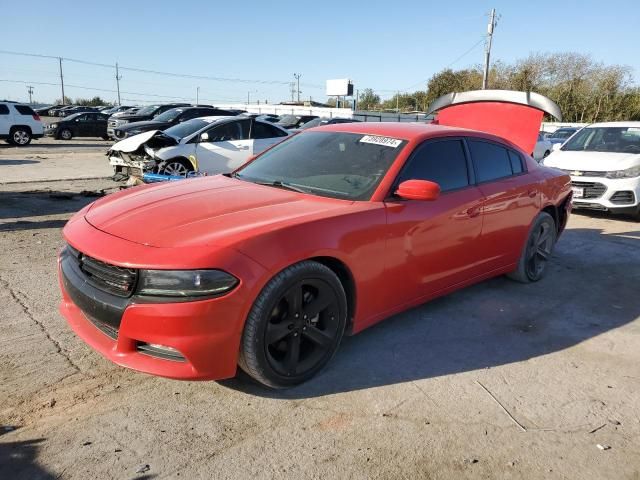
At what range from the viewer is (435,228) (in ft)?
12.2

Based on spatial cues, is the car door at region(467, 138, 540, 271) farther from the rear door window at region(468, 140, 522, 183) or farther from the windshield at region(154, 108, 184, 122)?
the windshield at region(154, 108, 184, 122)

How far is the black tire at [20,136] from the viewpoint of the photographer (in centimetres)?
2061

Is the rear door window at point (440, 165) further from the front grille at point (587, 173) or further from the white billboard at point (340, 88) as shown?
the white billboard at point (340, 88)

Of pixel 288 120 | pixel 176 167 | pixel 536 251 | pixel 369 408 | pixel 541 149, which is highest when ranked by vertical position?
pixel 288 120

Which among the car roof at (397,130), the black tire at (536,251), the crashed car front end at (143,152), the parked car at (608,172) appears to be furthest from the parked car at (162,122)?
the black tire at (536,251)

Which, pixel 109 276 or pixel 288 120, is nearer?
pixel 109 276

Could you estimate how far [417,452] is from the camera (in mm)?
2557

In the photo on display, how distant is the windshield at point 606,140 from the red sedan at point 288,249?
19.3 ft

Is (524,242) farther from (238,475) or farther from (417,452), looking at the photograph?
(238,475)

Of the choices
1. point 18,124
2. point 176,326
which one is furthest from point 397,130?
point 18,124

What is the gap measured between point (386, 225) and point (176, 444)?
1811 mm

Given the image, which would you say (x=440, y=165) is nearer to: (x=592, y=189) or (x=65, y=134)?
(x=592, y=189)

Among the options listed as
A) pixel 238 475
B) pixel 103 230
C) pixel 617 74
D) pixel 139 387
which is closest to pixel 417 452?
pixel 238 475

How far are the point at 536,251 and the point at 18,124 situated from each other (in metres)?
21.7
